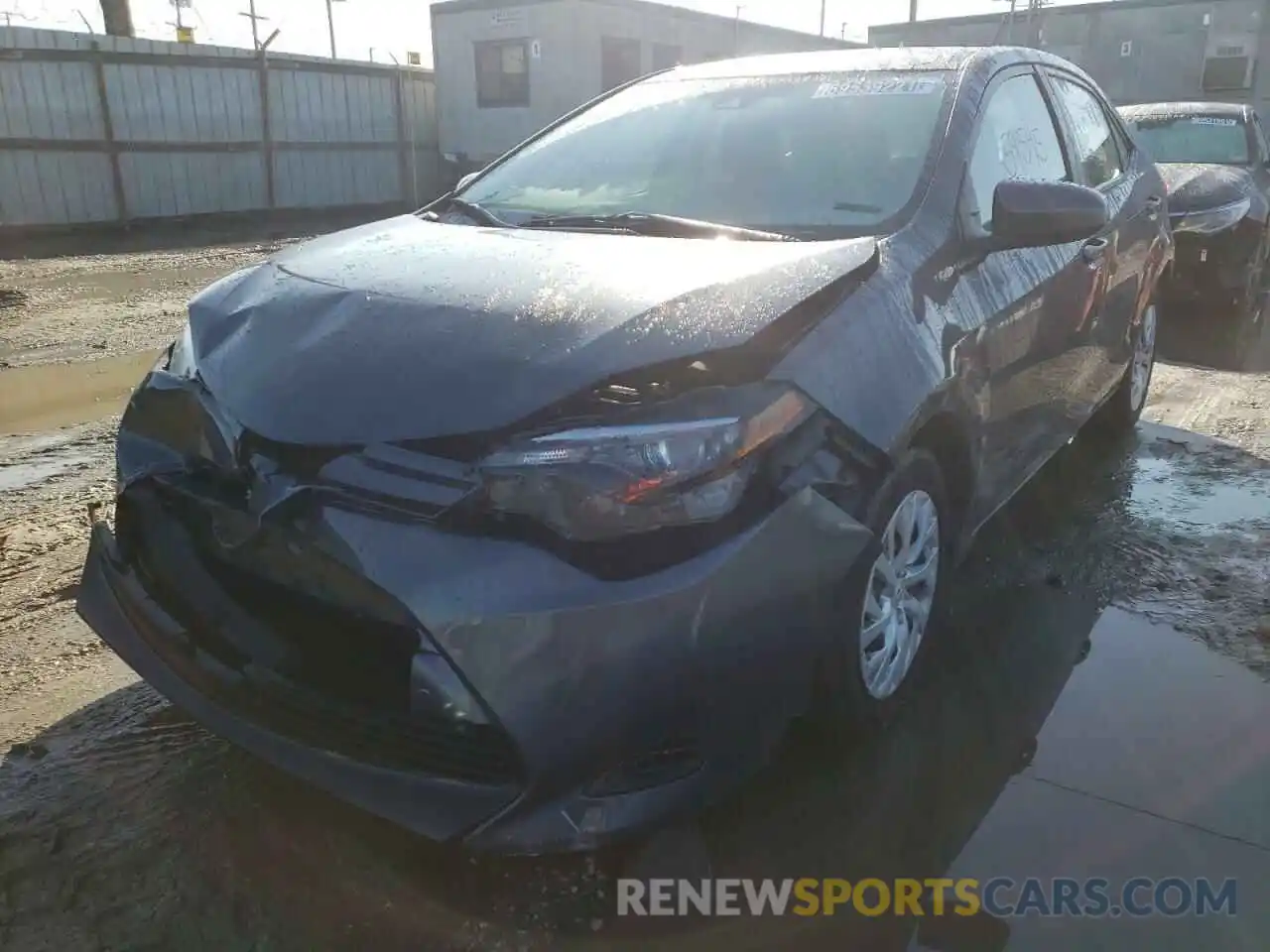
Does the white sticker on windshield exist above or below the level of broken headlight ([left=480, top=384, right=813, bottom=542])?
above

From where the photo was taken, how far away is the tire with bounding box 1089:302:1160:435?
15.7 ft

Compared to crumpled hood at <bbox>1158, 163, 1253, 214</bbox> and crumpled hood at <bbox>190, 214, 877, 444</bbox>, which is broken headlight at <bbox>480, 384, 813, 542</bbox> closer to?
crumpled hood at <bbox>190, 214, 877, 444</bbox>

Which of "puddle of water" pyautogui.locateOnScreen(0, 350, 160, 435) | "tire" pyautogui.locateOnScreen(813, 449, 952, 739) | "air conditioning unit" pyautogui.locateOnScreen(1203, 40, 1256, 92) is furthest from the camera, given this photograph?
"air conditioning unit" pyautogui.locateOnScreen(1203, 40, 1256, 92)

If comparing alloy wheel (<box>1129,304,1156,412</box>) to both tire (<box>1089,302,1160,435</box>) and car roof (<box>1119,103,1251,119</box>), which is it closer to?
tire (<box>1089,302,1160,435</box>)

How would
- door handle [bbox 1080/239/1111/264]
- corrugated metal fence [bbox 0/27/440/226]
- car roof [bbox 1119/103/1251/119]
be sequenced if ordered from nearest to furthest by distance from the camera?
door handle [bbox 1080/239/1111/264] → car roof [bbox 1119/103/1251/119] → corrugated metal fence [bbox 0/27/440/226]

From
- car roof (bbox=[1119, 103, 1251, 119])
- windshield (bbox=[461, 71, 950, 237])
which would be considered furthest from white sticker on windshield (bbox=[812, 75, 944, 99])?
car roof (bbox=[1119, 103, 1251, 119])

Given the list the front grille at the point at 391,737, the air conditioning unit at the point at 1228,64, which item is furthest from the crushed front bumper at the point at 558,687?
the air conditioning unit at the point at 1228,64

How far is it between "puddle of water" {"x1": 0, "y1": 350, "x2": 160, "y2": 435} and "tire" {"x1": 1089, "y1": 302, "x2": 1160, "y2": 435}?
478cm

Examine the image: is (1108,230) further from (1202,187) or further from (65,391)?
(65,391)

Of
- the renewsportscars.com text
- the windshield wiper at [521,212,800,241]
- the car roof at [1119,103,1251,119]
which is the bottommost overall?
the renewsportscars.com text

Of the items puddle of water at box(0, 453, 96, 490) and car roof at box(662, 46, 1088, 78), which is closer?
car roof at box(662, 46, 1088, 78)

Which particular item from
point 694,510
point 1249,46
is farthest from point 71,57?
point 1249,46

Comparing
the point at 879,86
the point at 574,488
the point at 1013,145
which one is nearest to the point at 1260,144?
the point at 1013,145

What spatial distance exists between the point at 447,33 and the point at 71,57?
727 centimetres
